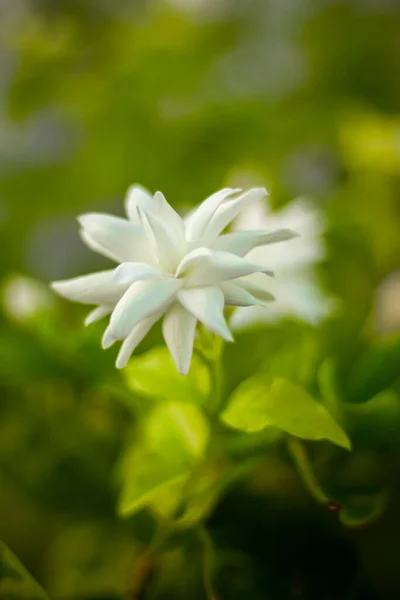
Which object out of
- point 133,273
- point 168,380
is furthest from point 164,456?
point 133,273

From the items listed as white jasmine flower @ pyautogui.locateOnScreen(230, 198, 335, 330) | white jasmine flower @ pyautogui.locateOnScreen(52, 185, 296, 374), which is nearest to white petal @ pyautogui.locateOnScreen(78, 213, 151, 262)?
white jasmine flower @ pyautogui.locateOnScreen(52, 185, 296, 374)

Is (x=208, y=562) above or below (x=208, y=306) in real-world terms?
below

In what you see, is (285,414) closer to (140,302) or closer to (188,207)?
(140,302)

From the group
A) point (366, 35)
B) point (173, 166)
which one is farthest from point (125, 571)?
point (366, 35)

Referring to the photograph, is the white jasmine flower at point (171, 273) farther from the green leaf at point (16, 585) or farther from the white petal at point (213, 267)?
the green leaf at point (16, 585)

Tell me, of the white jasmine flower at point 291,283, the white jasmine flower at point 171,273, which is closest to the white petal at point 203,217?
the white jasmine flower at point 171,273

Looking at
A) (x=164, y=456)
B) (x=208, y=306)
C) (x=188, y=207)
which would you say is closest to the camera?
(x=208, y=306)

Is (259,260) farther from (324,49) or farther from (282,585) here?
(324,49)
